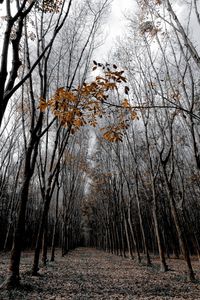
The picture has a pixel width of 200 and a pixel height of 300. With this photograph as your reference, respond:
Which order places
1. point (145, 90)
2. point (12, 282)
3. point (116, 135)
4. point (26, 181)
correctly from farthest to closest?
point (145, 90) → point (26, 181) → point (12, 282) → point (116, 135)

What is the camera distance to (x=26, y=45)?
596 centimetres

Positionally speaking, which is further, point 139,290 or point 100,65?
point 139,290

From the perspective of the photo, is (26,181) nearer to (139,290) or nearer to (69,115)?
(69,115)

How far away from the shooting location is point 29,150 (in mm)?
5699

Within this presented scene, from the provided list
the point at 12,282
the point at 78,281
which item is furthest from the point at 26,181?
the point at 78,281

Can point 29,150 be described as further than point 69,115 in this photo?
Yes

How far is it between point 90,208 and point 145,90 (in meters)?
30.5

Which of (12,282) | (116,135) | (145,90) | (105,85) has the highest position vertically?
(145,90)

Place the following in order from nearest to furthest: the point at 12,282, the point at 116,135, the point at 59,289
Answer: the point at 116,135
the point at 12,282
the point at 59,289

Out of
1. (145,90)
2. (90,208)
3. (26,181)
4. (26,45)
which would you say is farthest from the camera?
(90,208)

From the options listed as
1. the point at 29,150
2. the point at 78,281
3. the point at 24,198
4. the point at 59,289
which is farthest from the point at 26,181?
the point at 78,281

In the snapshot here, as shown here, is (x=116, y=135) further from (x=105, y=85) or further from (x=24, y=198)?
(x=24, y=198)

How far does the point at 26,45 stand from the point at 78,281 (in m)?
6.55

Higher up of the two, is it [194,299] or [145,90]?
[145,90]
